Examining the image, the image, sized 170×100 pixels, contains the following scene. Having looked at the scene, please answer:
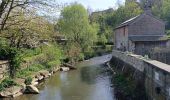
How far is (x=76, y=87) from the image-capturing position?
29844 mm

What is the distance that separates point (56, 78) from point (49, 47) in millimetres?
8824

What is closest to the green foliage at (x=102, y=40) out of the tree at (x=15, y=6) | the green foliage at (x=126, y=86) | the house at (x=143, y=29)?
the house at (x=143, y=29)

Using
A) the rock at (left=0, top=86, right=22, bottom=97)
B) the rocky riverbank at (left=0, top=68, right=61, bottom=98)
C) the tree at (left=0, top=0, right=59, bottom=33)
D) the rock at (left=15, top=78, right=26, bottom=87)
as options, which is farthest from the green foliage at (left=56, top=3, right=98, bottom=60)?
the tree at (left=0, top=0, right=59, bottom=33)

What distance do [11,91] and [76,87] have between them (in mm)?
7216

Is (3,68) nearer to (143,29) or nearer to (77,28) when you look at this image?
(143,29)

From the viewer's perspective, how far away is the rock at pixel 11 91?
79.0 ft

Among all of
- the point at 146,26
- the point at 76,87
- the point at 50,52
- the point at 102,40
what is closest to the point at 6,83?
the point at 76,87

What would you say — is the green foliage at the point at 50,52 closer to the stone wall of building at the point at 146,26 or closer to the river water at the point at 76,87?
the river water at the point at 76,87

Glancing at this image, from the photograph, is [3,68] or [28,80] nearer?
[3,68]

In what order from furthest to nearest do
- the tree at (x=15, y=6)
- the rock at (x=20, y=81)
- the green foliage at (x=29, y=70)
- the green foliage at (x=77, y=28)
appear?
the green foliage at (x=77, y=28) < the green foliage at (x=29, y=70) < the rock at (x=20, y=81) < the tree at (x=15, y=6)

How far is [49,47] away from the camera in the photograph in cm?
4409

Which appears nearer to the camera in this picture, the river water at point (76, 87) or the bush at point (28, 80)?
the river water at point (76, 87)

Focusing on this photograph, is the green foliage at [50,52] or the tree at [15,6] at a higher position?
the tree at [15,6]

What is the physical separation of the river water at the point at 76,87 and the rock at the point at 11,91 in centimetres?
58
